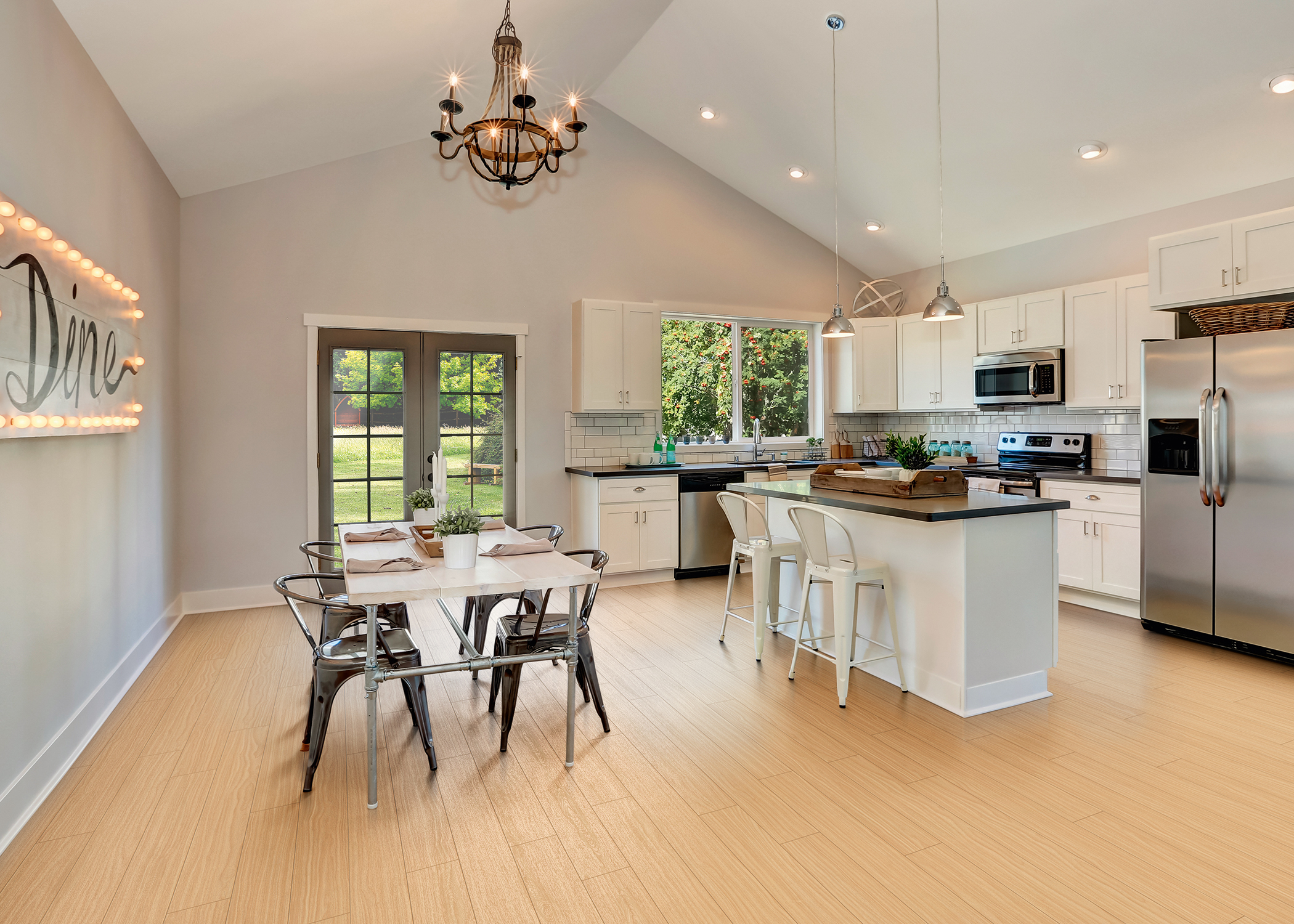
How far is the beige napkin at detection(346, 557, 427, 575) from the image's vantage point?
2.76 m

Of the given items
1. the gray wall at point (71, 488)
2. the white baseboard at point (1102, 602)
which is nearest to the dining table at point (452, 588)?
the gray wall at point (71, 488)

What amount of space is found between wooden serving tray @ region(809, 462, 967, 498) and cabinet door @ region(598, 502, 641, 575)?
87.7 inches

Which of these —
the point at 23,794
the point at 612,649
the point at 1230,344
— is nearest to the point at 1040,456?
the point at 1230,344

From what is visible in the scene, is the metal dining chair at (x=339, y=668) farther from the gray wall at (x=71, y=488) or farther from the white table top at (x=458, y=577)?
the gray wall at (x=71, y=488)

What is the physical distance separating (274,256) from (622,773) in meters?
4.44

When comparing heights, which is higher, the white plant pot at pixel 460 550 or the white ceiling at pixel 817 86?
the white ceiling at pixel 817 86

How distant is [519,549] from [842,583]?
1.49 m

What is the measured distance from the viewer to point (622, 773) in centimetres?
284

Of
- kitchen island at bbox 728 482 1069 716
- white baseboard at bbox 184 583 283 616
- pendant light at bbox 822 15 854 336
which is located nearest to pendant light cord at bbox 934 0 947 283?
pendant light at bbox 822 15 854 336

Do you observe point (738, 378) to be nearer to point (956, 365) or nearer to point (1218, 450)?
point (956, 365)

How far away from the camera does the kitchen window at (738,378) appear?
6.91 m

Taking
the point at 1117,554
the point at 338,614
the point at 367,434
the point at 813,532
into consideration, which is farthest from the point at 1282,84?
the point at 367,434

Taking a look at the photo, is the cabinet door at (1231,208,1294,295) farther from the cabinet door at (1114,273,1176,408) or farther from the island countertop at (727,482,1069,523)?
the island countertop at (727,482,1069,523)

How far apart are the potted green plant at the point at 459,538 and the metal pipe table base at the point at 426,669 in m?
0.34
